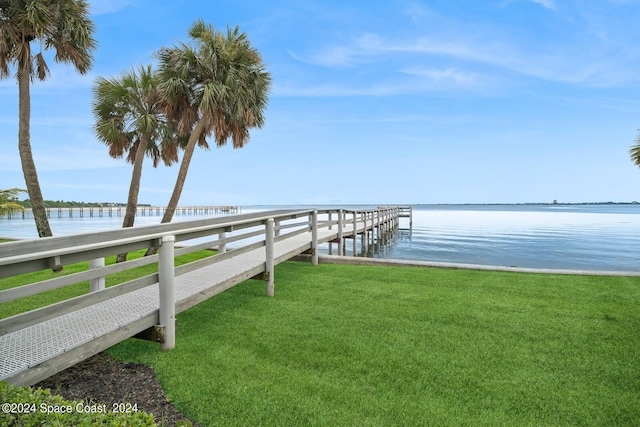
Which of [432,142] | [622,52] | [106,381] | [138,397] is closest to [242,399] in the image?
[138,397]

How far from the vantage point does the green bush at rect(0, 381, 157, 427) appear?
123cm

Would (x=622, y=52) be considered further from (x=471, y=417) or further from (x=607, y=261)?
(x=471, y=417)

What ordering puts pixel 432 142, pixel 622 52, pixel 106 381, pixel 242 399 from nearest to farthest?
pixel 242 399 < pixel 106 381 < pixel 622 52 < pixel 432 142

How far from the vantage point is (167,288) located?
3.30 metres

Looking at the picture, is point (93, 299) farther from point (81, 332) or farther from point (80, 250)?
point (80, 250)

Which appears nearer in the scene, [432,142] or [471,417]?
[471,417]

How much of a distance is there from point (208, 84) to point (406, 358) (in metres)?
10.1

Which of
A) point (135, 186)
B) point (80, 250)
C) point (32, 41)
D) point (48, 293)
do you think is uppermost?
point (32, 41)

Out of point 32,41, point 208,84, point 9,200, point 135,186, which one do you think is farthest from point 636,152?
point 9,200

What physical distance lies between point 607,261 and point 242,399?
1637 centimetres

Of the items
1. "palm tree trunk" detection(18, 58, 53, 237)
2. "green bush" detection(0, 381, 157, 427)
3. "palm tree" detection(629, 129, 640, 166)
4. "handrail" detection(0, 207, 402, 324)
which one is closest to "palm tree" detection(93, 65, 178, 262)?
"palm tree trunk" detection(18, 58, 53, 237)

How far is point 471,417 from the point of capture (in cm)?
236

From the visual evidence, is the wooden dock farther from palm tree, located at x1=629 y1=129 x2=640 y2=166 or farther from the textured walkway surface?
palm tree, located at x1=629 y1=129 x2=640 y2=166

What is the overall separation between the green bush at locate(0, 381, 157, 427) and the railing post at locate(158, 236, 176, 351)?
73.8 inches
